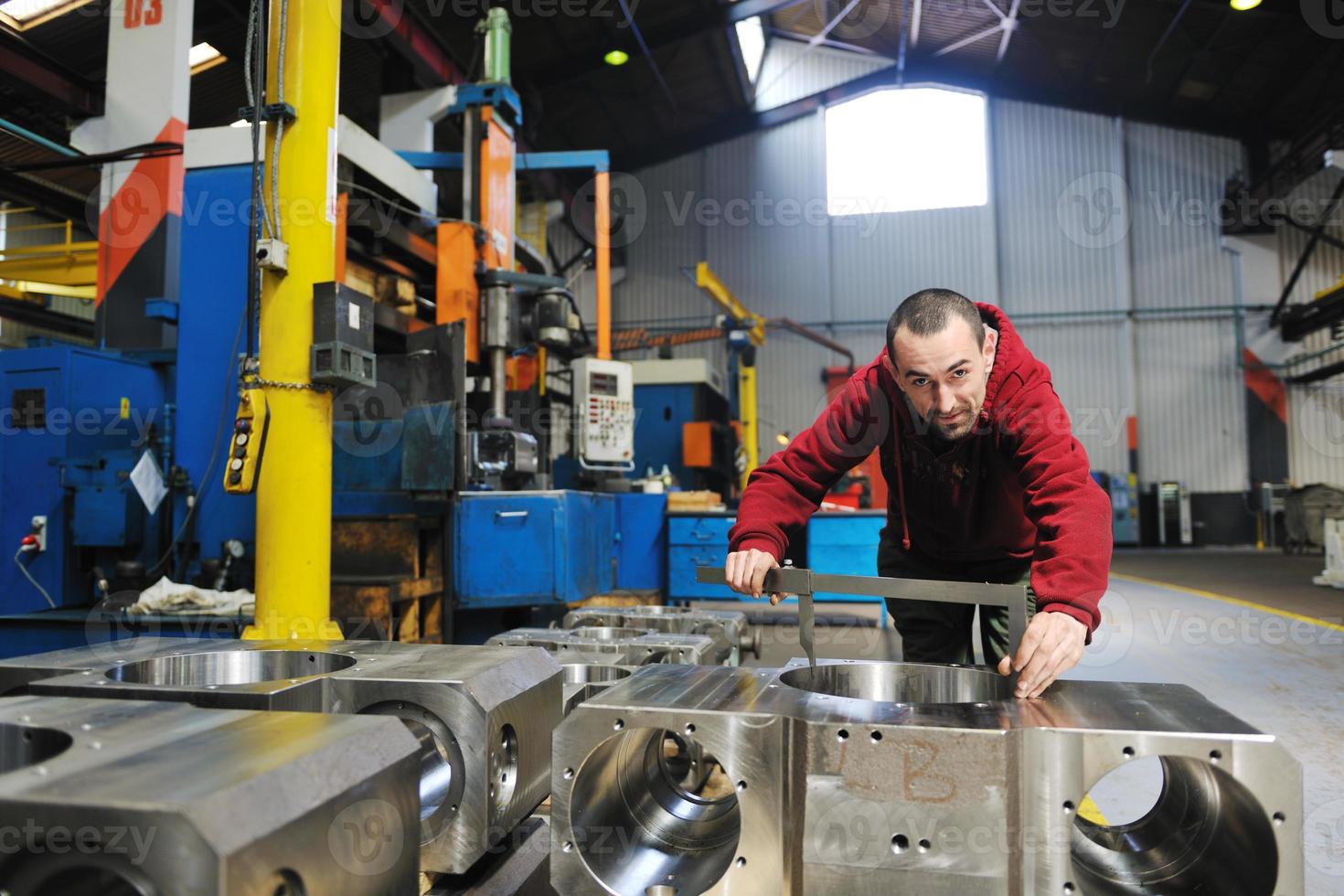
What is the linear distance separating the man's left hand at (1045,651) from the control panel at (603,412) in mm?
3736

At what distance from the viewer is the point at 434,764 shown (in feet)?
3.69

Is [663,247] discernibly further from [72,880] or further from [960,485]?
[72,880]

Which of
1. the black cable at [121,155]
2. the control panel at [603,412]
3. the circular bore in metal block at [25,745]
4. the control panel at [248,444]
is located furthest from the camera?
the control panel at [603,412]

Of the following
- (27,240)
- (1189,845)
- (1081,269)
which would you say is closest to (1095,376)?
(1081,269)

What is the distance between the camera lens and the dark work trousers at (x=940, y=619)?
1.80 metres

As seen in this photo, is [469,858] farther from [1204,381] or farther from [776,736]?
[1204,381]

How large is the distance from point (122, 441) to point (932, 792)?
135 inches

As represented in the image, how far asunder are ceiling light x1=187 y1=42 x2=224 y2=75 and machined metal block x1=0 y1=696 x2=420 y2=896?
7547 millimetres

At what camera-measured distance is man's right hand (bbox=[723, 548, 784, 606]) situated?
1.29 metres

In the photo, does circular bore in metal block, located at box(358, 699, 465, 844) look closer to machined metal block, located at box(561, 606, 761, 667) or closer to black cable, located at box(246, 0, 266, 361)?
machined metal block, located at box(561, 606, 761, 667)

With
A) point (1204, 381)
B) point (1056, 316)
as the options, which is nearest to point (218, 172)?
point (1056, 316)

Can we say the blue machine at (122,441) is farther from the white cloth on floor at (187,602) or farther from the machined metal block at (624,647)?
the machined metal block at (624,647)

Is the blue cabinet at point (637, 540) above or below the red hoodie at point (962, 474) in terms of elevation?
below

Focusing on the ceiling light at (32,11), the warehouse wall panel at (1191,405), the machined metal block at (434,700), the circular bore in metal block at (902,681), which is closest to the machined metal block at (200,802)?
the machined metal block at (434,700)
